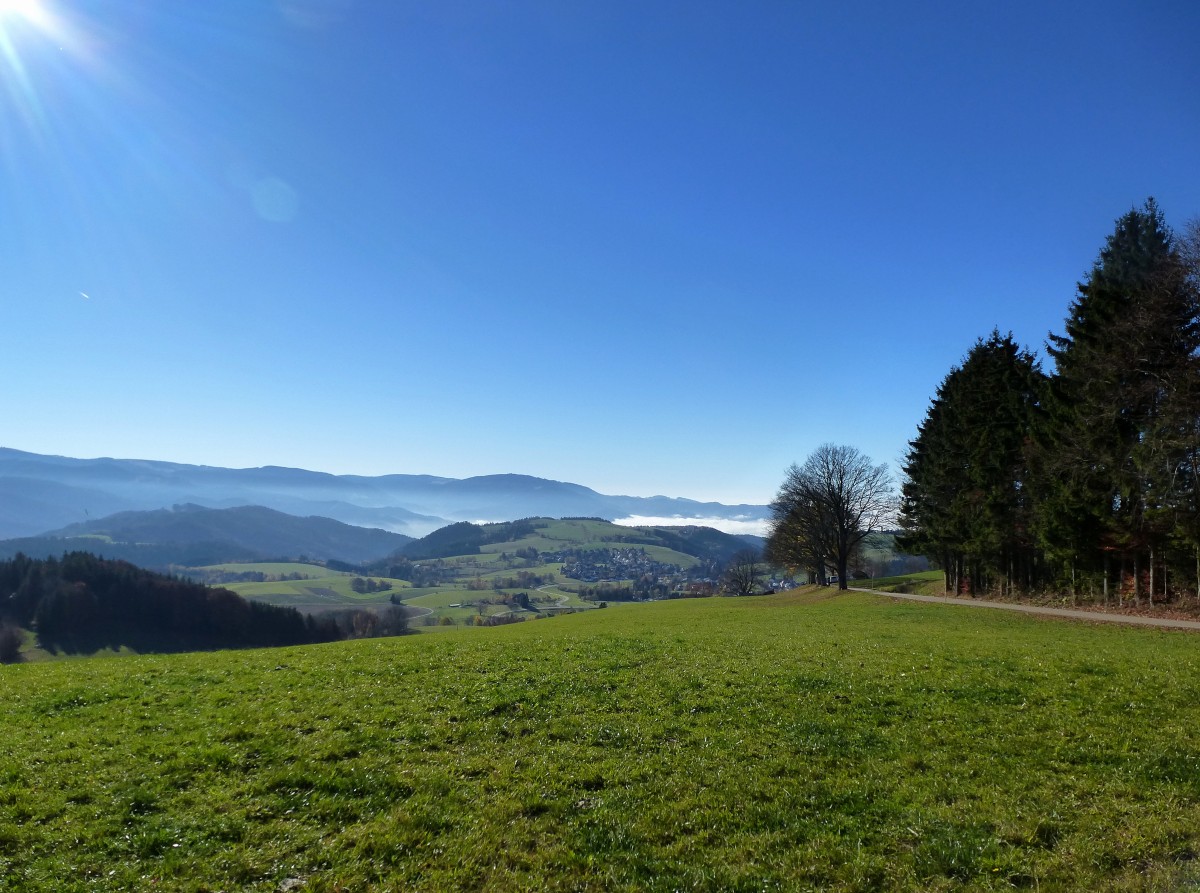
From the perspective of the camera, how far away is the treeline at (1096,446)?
2958 cm

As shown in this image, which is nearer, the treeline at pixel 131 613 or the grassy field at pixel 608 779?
the grassy field at pixel 608 779

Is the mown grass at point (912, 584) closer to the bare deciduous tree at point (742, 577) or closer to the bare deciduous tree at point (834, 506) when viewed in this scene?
the bare deciduous tree at point (834, 506)

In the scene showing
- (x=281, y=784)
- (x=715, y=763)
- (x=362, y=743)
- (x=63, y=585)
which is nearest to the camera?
(x=281, y=784)

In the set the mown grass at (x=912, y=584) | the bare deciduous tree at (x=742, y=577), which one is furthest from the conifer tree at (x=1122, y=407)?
the bare deciduous tree at (x=742, y=577)

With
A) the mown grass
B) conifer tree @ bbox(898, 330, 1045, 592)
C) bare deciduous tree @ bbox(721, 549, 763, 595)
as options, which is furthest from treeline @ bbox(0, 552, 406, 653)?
conifer tree @ bbox(898, 330, 1045, 592)

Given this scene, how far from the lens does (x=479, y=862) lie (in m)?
6.88

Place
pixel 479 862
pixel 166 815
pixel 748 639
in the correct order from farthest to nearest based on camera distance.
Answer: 1. pixel 748 639
2. pixel 166 815
3. pixel 479 862

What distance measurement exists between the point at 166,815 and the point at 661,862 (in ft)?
21.8

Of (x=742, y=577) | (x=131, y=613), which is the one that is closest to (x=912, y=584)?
(x=742, y=577)

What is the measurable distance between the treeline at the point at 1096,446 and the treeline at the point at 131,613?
306ft

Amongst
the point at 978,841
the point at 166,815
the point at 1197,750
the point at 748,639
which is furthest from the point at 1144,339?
the point at 166,815

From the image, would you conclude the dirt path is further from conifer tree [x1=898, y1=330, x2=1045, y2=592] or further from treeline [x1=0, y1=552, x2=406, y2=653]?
treeline [x1=0, y1=552, x2=406, y2=653]

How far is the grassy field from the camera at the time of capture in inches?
264

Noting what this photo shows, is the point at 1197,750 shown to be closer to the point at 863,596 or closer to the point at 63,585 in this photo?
the point at 863,596
